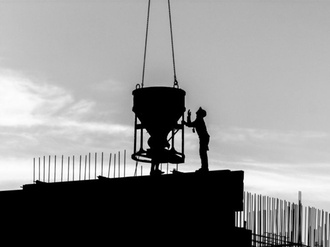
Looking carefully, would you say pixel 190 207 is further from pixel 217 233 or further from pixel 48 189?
pixel 48 189

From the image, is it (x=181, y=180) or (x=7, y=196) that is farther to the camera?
(x=7, y=196)

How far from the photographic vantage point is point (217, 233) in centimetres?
3266

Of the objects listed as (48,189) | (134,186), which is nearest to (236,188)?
(134,186)

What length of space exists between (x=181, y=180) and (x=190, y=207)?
1011 millimetres

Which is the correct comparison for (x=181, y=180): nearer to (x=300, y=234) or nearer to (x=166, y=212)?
Answer: (x=166, y=212)

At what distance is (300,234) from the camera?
33.8 m

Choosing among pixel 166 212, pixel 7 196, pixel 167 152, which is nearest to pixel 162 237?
pixel 166 212

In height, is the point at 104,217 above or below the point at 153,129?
below

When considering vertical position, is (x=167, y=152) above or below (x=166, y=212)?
above

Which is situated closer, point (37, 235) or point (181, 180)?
point (181, 180)

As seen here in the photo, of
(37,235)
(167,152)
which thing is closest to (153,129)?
(167,152)

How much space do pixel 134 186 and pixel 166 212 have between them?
150cm

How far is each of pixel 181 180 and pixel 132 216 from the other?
237cm

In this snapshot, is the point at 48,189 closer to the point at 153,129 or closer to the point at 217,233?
the point at 153,129
